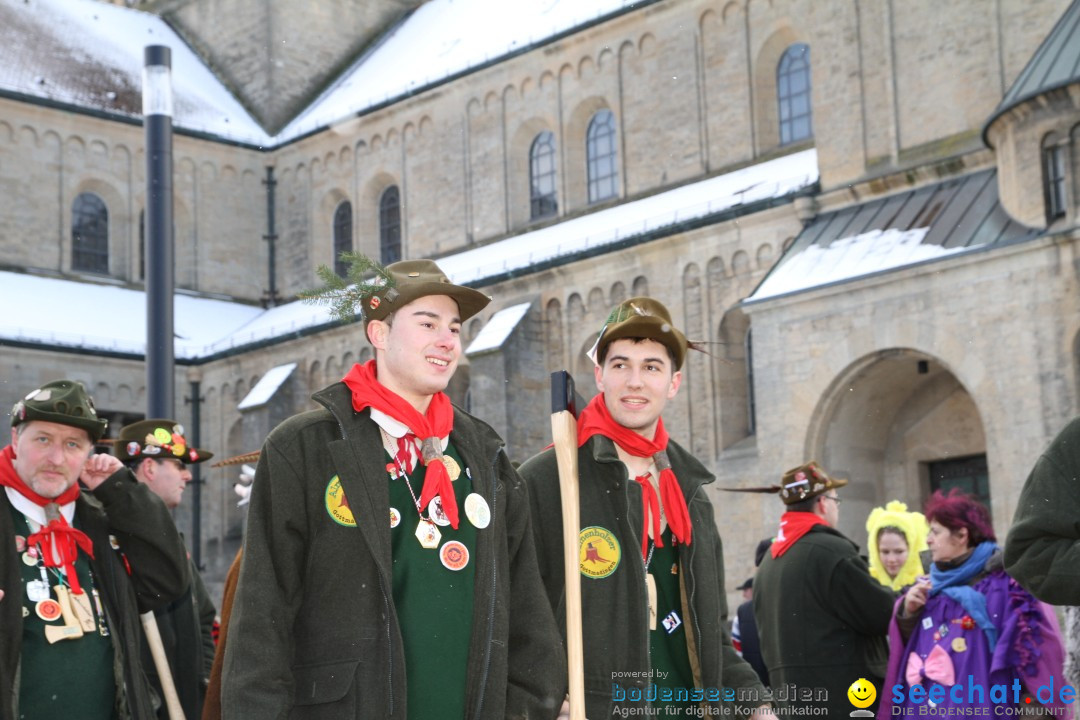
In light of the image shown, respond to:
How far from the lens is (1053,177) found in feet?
60.7

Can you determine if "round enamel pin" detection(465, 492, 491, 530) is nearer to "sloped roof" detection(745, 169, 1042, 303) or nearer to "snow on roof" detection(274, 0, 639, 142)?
"sloped roof" detection(745, 169, 1042, 303)

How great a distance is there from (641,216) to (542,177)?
4.37m

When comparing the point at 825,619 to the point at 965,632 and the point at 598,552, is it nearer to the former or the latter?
the point at 965,632

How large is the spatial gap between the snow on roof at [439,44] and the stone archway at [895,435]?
10.1 meters

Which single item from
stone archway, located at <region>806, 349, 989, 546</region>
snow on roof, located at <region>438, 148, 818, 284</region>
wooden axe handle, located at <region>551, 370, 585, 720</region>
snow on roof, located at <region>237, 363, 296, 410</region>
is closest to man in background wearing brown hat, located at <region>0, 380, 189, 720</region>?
wooden axe handle, located at <region>551, 370, 585, 720</region>

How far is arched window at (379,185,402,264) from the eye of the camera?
33875mm

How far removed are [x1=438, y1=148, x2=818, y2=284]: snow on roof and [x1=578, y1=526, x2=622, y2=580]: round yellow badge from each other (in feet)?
59.3

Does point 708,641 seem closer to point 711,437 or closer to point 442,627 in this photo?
point 442,627

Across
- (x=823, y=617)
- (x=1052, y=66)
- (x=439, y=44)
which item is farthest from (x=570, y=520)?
(x=439, y=44)

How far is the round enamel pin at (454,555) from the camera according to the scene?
14.5 feet

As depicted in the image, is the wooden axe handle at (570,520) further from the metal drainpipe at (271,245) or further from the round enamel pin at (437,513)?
the metal drainpipe at (271,245)

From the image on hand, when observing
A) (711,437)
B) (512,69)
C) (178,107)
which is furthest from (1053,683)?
(178,107)

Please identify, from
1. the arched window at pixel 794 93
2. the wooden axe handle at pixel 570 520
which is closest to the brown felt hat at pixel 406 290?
the wooden axe handle at pixel 570 520

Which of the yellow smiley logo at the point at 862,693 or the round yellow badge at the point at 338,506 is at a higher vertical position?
the round yellow badge at the point at 338,506
